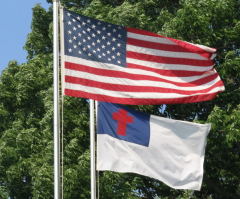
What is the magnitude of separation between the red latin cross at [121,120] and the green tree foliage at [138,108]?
5.48 metres

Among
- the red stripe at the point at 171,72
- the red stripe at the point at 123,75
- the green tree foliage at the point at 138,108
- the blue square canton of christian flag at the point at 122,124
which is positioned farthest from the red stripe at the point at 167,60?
the green tree foliage at the point at 138,108

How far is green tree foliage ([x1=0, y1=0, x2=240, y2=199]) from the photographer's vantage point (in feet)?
61.0

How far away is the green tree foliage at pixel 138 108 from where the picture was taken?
61.0 ft

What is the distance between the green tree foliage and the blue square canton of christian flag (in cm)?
527

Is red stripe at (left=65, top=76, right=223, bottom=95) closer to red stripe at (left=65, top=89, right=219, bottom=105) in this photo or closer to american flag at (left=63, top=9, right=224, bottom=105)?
american flag at (left=63, top=9, right=224, bottom=105)

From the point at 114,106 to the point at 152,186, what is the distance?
8.02 metres

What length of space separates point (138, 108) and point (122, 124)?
668 cm

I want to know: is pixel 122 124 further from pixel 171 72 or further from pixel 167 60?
pixel 167 60

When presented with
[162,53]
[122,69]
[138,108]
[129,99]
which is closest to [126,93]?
[129,99]

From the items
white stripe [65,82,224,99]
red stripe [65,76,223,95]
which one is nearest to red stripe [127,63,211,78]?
red stripe [65,76,223,95]

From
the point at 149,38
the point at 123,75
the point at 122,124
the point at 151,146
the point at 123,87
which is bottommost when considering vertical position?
the point at 151,146

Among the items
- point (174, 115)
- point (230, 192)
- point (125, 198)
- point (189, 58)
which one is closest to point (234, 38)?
point (174, 115)

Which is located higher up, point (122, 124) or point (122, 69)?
point (122, 69)

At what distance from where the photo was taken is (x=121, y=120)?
508 inches
